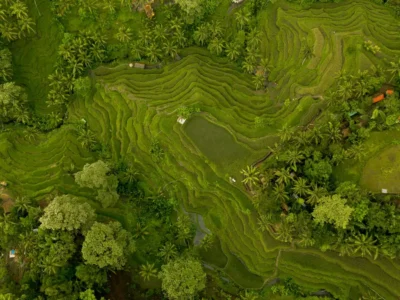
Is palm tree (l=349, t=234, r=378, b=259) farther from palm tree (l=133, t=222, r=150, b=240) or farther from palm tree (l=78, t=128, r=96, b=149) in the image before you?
palm tree (l=78, t=128, r=96, b=149)

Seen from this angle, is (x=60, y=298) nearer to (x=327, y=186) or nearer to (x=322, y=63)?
(x=327, y=186)

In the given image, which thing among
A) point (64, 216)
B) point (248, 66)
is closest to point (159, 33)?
point (248, 66)

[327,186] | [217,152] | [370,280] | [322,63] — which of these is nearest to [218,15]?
[322,63]

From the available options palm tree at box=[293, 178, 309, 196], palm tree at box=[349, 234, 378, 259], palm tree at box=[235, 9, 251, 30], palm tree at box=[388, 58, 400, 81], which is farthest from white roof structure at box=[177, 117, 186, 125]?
palm tree at box=[388, 58, 400, 81]

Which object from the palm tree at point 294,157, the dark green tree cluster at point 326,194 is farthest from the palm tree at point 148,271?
the palm tree at point 294,157

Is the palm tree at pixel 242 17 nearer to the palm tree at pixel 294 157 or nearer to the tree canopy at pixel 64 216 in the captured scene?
the palm tree at pixel 294 157

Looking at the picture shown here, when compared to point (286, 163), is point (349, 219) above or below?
below
